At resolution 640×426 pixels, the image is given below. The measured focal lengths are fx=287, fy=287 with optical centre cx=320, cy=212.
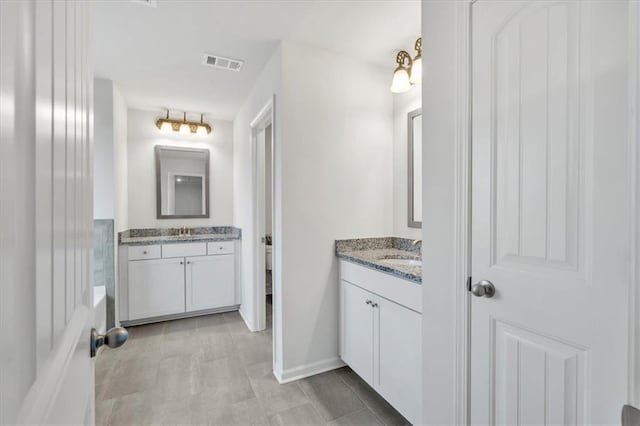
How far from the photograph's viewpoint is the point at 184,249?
3.31 meters

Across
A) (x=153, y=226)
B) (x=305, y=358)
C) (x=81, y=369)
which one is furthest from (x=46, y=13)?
(x=153, y=226)

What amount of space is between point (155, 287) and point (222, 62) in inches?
96.9

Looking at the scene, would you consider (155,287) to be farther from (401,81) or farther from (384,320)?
(401,81)

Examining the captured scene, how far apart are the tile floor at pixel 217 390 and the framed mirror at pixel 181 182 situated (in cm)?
162

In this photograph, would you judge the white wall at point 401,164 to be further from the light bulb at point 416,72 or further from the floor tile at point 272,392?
the floor tile at point 272,392

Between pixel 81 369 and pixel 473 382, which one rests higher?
pixel 81 369

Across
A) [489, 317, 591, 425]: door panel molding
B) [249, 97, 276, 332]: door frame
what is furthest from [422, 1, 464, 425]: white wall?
[249, 97, 276, 332]: door frame

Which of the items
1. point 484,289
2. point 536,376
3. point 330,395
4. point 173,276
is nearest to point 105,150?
point 173,276

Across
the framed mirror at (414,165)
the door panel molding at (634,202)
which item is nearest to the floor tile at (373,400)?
the framed mirror at (414,165)

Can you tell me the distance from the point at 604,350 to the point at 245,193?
3050 millimetres

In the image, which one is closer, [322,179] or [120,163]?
[322,179]

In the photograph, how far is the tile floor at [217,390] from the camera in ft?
5.74

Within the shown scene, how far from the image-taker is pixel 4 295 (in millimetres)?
231

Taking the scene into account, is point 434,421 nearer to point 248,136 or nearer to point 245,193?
point 245,193
